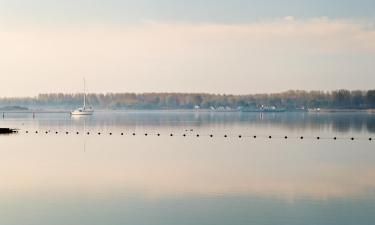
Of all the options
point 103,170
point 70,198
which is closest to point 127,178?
point 103,170

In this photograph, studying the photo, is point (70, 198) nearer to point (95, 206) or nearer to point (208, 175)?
point (95, 206)

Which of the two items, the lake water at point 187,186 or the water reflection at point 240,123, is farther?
the water reflection at point 240,123

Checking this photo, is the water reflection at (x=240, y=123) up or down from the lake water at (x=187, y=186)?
down

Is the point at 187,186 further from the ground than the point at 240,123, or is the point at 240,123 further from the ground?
the point at 187,186

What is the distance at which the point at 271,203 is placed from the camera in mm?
19016

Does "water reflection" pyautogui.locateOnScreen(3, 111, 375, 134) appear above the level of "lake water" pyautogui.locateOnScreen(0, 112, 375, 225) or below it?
below

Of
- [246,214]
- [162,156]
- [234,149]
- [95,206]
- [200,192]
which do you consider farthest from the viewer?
[234,149]

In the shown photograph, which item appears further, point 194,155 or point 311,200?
point 194,155

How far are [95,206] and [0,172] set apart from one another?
34.2 feet

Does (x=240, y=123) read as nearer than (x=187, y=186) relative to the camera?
No

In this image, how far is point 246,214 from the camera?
17297 millimetres

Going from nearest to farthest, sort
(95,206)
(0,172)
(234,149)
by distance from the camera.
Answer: (95,206), (0,172), (234,149)

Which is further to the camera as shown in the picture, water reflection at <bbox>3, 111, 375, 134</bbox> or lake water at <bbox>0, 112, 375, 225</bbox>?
water reflection at <bbox>3, 111, 375, 134</bbox>

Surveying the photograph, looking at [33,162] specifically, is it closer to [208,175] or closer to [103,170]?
[103,170]
